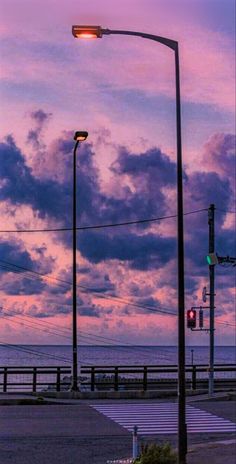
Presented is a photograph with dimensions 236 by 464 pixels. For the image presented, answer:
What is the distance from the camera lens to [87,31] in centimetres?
1559

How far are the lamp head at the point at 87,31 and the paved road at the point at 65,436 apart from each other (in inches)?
329

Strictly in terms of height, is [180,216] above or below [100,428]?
above

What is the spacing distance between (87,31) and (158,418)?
A: 39.5 ft

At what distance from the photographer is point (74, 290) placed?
30.7 meters

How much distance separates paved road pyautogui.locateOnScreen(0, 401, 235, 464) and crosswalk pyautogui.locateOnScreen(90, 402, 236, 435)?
0.43m

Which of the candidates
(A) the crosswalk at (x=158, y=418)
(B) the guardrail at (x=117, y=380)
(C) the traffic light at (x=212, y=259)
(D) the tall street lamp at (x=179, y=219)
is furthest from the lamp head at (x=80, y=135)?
(D) the tall street lamp at (x=179, y=219)

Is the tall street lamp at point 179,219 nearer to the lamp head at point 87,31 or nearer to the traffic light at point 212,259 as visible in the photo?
the lamp head at point 87,31

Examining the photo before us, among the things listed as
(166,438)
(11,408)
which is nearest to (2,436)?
(166,438)

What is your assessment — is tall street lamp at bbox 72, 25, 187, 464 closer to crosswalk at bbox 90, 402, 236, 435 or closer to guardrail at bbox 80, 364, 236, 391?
crosswalk at bbox 90, 402, 236, 435

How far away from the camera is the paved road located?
15.7 m

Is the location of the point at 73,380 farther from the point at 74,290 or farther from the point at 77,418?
the point at 77,418

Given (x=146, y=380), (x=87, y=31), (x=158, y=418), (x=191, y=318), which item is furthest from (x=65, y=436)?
(x=146, y=380)

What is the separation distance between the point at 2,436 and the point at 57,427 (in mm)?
2225

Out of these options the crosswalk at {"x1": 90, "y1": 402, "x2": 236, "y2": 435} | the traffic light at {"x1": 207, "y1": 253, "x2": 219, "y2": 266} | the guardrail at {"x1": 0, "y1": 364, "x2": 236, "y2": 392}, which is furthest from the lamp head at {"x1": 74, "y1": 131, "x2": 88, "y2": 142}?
the crosswalk at {"x1": 90, "y1": 402, "x2": 236, "y2": 435}
